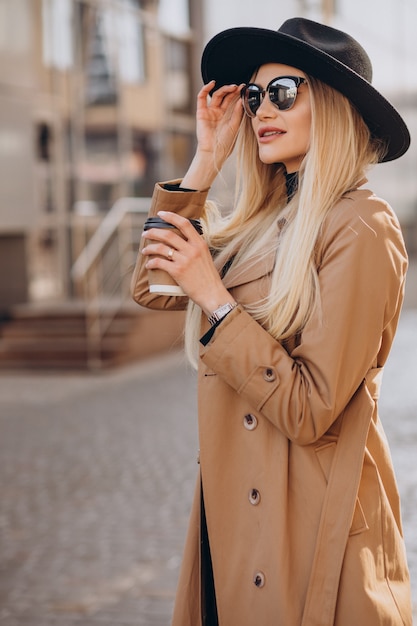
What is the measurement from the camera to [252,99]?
93.5 inches

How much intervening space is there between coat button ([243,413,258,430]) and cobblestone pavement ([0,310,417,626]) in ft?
7.91

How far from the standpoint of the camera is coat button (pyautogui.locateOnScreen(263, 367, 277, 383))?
2.09m

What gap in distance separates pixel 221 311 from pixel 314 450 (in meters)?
0.36

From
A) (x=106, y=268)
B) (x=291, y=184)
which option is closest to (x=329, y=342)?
(x=291, y=184)

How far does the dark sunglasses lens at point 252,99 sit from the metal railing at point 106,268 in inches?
432

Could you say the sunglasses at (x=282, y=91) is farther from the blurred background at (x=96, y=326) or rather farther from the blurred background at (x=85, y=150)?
the blurred background at (x=85, y=150)

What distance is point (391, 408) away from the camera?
982 cm

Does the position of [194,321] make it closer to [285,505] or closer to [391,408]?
[285,505]

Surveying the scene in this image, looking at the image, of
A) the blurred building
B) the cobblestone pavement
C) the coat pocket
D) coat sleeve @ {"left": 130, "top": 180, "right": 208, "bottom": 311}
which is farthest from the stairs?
the coat pocket

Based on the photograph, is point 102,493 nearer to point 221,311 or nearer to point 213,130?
point 213,130

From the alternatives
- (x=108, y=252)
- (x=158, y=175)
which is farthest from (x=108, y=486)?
(x=158, y=175)

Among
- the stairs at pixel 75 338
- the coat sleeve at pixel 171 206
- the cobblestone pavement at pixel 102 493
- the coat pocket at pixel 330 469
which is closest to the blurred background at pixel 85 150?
the stairs at pixel 75 338

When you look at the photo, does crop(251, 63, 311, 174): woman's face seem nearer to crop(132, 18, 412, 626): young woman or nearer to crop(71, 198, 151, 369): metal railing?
crop(132, 18, 412, 626): young woman

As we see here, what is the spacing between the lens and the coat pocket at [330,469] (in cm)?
216
